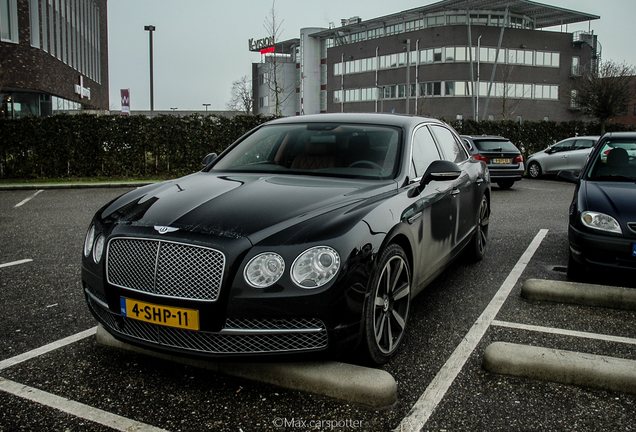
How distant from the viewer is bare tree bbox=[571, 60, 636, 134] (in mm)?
39625

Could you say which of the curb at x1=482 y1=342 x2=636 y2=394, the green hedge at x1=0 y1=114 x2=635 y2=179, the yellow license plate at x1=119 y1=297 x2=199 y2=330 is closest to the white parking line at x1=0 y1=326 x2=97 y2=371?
the yellow license plate at x1=119 y1=297 x2=199 y2=330

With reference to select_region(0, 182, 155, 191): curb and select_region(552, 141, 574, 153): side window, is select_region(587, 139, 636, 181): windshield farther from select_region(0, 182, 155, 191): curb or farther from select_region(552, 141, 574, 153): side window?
select_region(552, 141, 574, 153): side window

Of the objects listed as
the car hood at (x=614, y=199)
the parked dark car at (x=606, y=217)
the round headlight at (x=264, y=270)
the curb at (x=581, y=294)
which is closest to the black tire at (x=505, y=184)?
the parked dark car at (x=606, y=217)

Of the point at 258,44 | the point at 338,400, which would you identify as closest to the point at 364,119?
the point at 338,400

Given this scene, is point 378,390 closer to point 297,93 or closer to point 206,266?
point 206,266

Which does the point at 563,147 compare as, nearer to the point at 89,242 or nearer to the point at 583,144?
the point at 583,144

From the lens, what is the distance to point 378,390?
2955 millimetres

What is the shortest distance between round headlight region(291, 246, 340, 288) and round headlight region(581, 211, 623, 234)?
323 cm

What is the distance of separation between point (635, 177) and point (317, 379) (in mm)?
4511

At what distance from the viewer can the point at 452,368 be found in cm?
352

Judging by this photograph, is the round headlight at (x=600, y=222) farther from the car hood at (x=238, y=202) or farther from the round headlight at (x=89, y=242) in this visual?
the round headlight at (x=89, y=242)

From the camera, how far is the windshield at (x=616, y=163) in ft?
19.5

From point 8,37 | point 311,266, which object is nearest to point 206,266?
point 311,266

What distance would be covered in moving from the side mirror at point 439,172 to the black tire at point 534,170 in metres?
17.8
